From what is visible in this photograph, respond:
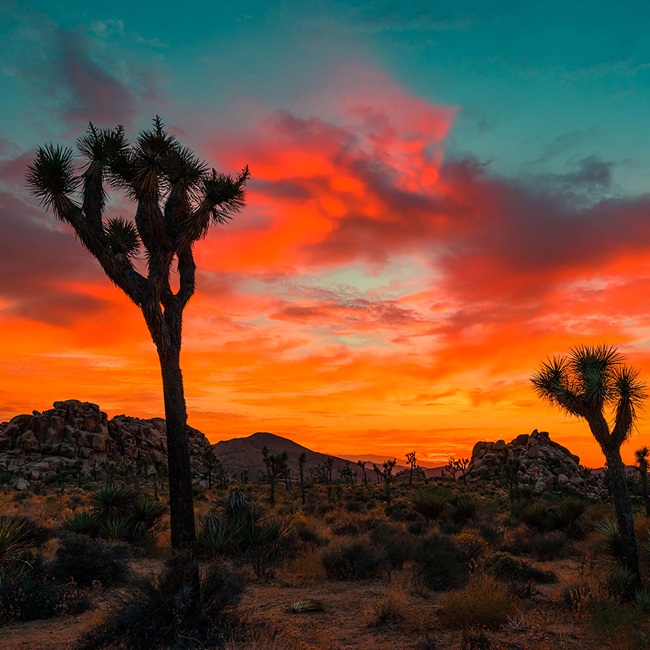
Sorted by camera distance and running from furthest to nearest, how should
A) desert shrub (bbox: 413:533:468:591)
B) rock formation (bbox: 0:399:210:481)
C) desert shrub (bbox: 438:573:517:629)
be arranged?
rock formation (bbox: 0:399:210:481) < desert shrub (bbox: 413:533:468:591) < desert shrub (bbox: 438:573:517:629)

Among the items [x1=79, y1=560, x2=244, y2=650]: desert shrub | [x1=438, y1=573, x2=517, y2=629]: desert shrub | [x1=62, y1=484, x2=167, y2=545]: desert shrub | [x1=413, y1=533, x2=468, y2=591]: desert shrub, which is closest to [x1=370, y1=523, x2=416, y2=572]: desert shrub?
[x1=413, y1=533, x2=468, y2=591]: desert shrub

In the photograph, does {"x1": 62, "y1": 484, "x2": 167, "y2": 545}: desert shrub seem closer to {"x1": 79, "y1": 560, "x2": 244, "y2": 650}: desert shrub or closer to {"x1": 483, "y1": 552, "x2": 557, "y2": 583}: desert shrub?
{"x1": 79, "y1": 560, "x2": 244, "y2": 650}: desert shrub

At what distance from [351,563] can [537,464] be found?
201 ft

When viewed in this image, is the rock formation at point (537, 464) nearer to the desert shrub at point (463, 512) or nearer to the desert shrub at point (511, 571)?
the desert shrub at point (463, 512)

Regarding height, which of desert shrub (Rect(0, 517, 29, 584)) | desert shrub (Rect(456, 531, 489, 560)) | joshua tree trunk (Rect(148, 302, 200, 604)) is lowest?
desert shrub (Rect(456, 531, 489, 560))

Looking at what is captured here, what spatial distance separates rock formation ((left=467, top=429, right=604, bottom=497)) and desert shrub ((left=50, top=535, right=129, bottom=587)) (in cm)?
5247

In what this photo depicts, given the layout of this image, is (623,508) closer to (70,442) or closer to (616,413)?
(616,413)

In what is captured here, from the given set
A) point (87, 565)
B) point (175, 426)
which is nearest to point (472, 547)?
point (175, 426)

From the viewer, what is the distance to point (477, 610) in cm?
869

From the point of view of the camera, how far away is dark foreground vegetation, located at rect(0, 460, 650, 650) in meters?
7.73

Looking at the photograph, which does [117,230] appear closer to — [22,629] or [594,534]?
[22,629]

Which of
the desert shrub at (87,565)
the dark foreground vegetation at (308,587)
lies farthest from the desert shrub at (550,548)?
the desert shrub at (87,565)

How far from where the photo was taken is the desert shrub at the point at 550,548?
51.4 feet

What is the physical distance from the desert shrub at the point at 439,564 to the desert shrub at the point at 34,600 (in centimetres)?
709
